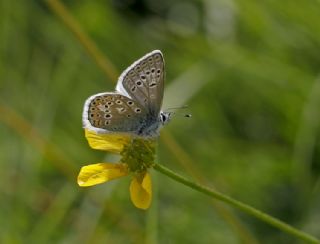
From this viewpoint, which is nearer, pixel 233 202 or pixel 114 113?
pixel 233 202

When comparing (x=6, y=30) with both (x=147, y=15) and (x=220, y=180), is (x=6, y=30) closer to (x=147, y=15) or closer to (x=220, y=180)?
(x=147, y=15)

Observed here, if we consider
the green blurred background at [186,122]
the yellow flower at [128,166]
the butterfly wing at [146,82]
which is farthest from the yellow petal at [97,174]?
the green blurred background at [186,122]

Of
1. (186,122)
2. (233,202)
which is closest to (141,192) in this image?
(233,202)

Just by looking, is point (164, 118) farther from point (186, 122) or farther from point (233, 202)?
point (186, 122)

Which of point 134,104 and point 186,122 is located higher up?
point 134,104

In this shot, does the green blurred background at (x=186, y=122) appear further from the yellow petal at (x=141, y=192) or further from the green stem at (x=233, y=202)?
the green stem at (x=233, y=202)

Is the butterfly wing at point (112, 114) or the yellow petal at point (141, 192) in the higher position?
the butterfly wing at point (112, 114)

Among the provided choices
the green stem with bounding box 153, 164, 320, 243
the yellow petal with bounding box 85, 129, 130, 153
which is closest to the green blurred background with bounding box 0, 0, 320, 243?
the yellow petal with bounding box 85, 129, 130, 153

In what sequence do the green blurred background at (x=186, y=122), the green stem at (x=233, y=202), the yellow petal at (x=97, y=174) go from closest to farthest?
1. the green stem at (x=233, y=202)
2. the yellow petal at (x=97, y=174)
3. the green blurred background at (x=186, y=122)
